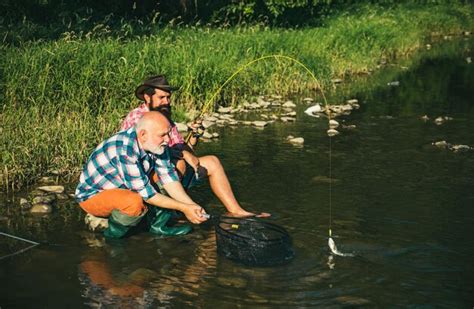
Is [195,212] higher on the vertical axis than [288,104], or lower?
higher

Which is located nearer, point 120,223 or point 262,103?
point 120,223

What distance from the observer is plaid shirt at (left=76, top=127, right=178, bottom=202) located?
6.18m

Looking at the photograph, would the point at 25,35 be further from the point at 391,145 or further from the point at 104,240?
the point at 104,240

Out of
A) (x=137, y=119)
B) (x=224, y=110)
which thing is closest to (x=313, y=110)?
(x=224, y=110)

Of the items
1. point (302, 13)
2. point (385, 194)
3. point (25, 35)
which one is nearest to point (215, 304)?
point (385, 194)

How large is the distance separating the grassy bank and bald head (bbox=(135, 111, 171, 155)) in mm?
2553

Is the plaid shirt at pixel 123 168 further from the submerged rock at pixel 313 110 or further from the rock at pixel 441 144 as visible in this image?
the submerged rock at pixel 313 110

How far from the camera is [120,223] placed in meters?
6.39

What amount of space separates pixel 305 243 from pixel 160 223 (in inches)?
51.0

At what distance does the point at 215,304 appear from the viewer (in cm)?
525

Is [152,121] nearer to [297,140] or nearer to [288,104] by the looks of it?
[297,140]

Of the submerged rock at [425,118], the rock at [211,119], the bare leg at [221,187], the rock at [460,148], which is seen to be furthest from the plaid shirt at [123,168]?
the submerged rock at [425,118]

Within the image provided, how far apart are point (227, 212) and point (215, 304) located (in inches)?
87.1

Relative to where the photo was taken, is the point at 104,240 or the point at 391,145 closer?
the point at 104,240
